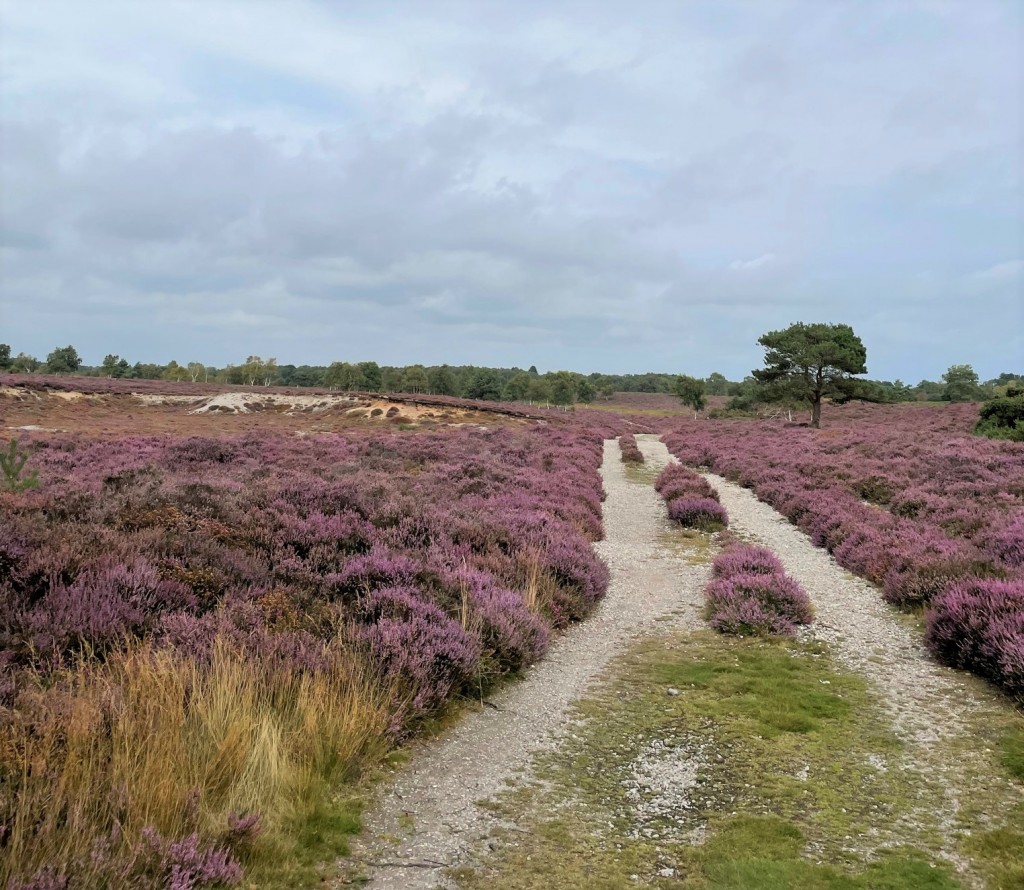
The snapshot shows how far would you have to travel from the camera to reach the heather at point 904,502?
959 cm

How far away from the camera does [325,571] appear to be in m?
8.45

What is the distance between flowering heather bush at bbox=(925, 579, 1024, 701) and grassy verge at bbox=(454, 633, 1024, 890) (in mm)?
634

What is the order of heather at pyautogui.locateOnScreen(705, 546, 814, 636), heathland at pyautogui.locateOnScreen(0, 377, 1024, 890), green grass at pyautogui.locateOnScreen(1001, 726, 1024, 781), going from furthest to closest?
heather at pyautogui.locateOnScreen(705, 546, 814, 636) < green grass at pyautogui.locateOnScreen(1001, 726, 1024, 781) < heathland at pyautogui.locateOnScreen(0, 377, 1024, 890)

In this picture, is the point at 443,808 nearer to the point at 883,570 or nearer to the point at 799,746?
the point at 799,746

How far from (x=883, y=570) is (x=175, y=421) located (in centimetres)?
5342

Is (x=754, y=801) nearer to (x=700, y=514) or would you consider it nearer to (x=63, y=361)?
(x=700, y=514)

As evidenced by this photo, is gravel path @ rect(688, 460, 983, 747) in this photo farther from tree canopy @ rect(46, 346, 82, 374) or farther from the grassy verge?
tree canopy @ rect(46, 346, 82, 374)

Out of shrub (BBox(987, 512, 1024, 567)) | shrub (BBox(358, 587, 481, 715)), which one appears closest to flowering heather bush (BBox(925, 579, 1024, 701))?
→ shrub (BBox(987, 512, 1024, 567))

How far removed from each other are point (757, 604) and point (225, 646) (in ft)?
21.7

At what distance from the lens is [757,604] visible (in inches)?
343

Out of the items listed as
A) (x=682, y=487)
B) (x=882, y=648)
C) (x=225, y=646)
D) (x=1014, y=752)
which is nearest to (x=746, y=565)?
(x=882, y=648)

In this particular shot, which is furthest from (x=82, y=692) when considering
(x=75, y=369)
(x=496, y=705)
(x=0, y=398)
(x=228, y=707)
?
(x=75, y=369)

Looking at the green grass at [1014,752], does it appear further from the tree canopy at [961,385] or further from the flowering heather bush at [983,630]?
the tree canopy at [961,385]

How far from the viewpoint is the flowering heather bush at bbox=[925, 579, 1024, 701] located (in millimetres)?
6230
